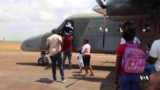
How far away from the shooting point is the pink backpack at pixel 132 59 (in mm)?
6320

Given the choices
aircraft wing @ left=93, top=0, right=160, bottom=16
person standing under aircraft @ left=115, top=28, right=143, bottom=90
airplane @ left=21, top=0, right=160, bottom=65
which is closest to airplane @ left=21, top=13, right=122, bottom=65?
airplane @ left=21, top=0, right=160, bottom=65

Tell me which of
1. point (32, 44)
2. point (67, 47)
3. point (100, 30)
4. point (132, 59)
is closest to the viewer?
point (132, 59)

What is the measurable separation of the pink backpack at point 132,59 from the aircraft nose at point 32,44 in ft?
44.9

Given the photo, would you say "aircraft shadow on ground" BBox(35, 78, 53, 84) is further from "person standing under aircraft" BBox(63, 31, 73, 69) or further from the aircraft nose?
the aircraft nose

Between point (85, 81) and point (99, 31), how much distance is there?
229 inches

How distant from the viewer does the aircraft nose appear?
1969cm

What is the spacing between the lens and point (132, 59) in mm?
6332

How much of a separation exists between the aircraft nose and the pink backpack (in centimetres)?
1368

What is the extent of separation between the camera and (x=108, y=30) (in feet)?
57.9

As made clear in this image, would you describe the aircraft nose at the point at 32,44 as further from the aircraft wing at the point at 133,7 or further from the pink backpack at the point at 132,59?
the pink backpack at the point at 132,59

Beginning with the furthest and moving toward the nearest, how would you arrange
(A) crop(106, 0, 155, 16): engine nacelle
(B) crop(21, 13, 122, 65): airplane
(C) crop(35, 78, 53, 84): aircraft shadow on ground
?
(B) crop(21, 13, 122, 65): airplane < (A) crop(106, 0, 155, 16): engine nacelle < (C) crop(35, 78, 53, 84): aircraft shadow on ground

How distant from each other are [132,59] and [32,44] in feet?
46.7

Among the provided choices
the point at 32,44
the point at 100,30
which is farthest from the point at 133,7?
the point at 32,44

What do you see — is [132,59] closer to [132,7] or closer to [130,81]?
[130,81]
